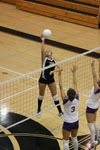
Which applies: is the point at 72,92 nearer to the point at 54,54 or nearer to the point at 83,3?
the point at 54,54

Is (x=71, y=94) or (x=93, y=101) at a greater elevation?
(x=71, y=94)

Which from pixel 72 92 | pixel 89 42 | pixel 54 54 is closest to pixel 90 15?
pixel 89 42

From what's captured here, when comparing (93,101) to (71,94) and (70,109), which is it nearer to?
(70,109)

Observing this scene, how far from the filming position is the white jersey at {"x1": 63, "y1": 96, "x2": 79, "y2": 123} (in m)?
7.04

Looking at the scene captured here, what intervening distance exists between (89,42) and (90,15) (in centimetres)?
292

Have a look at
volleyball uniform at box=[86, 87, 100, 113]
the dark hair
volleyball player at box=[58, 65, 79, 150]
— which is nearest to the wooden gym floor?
volleyball uniform at box=[86, 87, 100, 113]

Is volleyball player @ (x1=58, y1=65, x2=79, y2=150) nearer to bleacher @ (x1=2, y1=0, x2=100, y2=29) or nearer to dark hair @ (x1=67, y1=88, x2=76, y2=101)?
dark hair @ (x1=67, y1=88, x2=76, y2=101)

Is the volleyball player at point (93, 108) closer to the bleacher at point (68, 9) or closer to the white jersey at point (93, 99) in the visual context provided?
the white jersey at point (93, 99)

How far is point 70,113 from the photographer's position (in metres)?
7.13

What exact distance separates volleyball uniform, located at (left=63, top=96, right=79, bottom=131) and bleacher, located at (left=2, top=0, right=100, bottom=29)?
11.0 m

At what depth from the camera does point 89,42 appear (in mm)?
15664

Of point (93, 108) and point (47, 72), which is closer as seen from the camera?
point (93, 108)

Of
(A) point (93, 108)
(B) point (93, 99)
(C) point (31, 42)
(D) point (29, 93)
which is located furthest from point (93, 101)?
(C) point (31, 42)

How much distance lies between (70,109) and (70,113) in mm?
94
